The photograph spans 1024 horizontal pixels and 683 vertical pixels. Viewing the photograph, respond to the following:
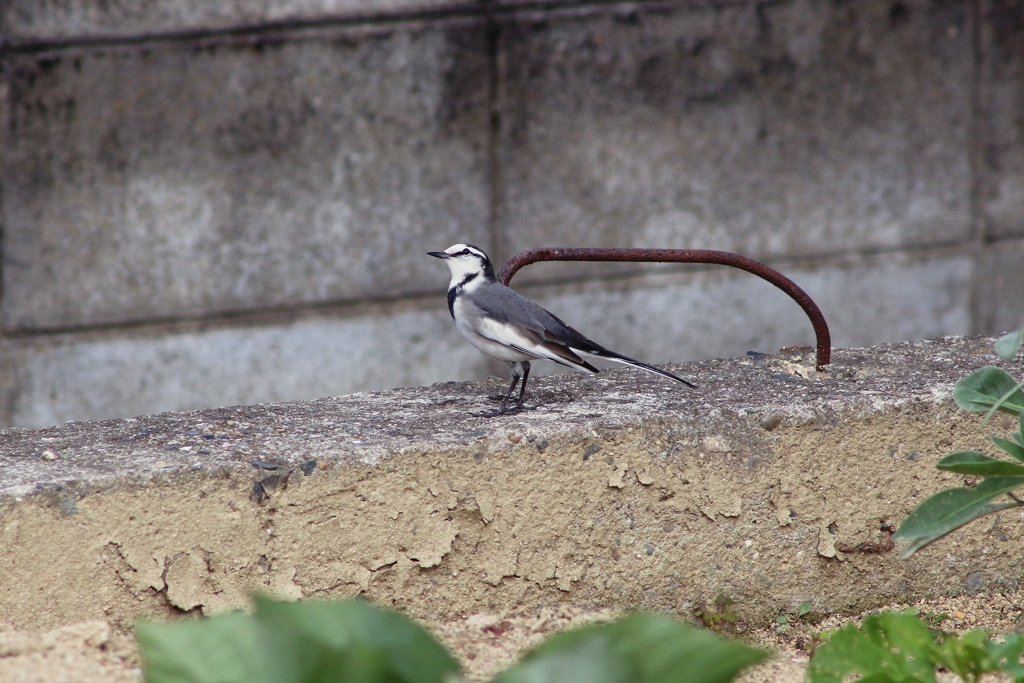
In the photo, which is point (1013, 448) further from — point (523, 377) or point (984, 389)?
point (523, 377)

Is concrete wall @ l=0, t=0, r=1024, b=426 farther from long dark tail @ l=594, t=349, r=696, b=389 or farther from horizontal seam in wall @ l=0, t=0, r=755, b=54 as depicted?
long dark tail @ l=594, t=349, r=696, b=389

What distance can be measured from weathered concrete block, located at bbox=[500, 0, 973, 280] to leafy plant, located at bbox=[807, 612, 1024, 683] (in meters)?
2.91

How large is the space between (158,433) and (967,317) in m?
3.69

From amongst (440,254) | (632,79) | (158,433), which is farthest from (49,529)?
(632,79)

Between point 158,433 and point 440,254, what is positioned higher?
point 440,254

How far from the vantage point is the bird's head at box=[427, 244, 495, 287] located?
108 inches

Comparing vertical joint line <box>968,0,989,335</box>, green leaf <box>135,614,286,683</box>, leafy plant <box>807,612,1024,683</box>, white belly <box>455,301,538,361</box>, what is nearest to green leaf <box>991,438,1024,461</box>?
leafy plant <box>807,612,1024,683</box>

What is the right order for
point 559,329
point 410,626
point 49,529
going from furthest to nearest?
point 559,329 → point 49,529 → point 410,626

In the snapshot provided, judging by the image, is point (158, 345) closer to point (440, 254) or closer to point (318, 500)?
point (440, 254)

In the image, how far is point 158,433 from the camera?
2.17 m

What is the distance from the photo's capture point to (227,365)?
172 inches

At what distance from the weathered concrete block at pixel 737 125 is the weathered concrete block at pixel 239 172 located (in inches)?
10.6

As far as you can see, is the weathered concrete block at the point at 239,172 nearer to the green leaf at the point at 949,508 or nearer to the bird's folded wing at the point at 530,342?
the bird's folded wing at the point at 530,342

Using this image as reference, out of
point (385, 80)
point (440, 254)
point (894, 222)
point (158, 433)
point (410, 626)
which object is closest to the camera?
point (410, 626)
